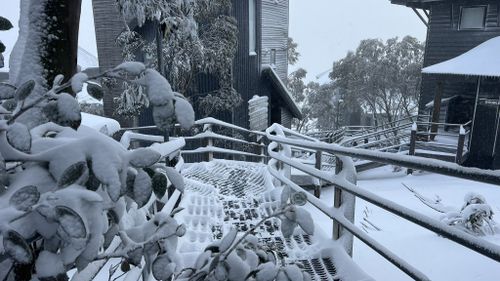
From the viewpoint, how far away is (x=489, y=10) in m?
15.2

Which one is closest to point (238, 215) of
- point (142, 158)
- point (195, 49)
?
point (142, 158)

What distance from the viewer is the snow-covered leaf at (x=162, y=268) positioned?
1127mm

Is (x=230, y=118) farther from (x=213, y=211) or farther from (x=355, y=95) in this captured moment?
(x=355, y=95)

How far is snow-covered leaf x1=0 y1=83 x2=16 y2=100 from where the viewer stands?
1.02 m

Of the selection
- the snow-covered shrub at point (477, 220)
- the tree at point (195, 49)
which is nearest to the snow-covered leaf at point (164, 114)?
the snow-covered shrub at point (477, 220)

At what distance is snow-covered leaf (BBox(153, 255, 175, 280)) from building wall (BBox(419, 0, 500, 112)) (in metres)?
16.7

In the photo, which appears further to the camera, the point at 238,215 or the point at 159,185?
the point at 238,215

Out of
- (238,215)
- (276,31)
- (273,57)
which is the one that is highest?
(276,31)

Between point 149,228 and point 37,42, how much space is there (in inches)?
32.8

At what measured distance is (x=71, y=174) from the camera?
0.89m

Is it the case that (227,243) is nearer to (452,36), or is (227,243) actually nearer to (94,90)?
(94,90)

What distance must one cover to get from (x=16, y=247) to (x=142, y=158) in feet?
A: 1.21

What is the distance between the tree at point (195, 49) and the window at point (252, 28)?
2.31 m

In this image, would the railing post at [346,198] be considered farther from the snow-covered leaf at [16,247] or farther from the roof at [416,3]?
the roof at [416,3]
